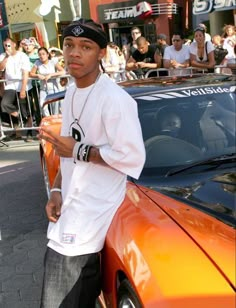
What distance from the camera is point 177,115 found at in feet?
10.3

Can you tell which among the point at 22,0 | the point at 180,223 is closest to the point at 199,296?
the point at 180,223

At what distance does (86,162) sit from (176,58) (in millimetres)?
6977

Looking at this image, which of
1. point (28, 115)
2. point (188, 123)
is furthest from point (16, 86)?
point (188, 123)

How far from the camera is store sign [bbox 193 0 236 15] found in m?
17.6

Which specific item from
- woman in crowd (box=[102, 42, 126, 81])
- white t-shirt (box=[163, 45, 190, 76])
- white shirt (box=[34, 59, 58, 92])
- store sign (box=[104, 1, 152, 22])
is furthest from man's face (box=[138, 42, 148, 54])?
store sign (box=[104, 1, 152, 22])

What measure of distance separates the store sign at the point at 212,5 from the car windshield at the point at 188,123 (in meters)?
15.7

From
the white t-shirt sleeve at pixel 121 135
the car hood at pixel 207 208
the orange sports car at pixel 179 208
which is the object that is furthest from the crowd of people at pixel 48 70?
the white t-shirt sleeve at pixel 121 135

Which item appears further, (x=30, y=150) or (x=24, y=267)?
(x=30, y=150)

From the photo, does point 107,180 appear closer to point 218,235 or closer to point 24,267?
point 218,235

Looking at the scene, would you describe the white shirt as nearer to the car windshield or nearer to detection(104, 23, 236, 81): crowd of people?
detection(104, 23, 236, 81): crowd of people

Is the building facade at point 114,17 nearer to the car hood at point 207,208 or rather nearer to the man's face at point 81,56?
the car hood at point 207,208

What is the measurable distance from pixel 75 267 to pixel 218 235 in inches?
26.2

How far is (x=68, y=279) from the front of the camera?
2.06 meters

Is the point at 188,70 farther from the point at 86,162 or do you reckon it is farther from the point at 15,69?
the point at 86,162
